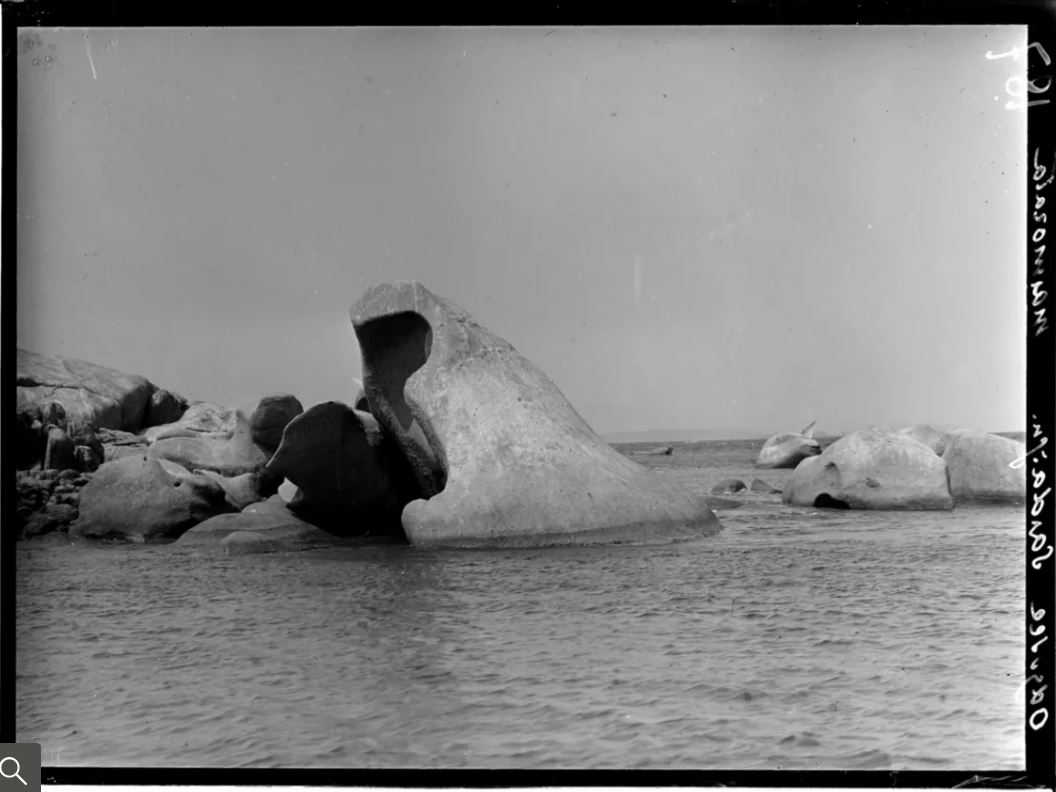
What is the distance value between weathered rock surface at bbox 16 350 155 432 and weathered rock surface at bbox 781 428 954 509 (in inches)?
276

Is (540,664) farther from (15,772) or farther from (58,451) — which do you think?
(58,451)

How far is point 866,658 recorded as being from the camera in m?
5.70

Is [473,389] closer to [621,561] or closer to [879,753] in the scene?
[621,561]

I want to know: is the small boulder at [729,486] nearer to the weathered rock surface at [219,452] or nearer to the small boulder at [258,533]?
the small boulder at [258,533]

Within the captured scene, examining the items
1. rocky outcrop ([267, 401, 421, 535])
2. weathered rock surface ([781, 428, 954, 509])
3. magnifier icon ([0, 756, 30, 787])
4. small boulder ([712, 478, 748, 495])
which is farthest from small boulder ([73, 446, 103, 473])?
weathered rock surface ([781, 428, 954, 509])

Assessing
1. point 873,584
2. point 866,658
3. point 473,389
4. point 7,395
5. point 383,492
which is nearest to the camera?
point 7,395

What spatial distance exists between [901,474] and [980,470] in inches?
51.8

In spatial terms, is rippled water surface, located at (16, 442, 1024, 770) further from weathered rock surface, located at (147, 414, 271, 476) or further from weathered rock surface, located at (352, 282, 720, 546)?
weathered rock surface, located at (147, 414, 271, 476)

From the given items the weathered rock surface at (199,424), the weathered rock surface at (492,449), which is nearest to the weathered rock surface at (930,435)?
the weathered rock surface at (492,449)

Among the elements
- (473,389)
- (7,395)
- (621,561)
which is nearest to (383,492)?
(473,389)

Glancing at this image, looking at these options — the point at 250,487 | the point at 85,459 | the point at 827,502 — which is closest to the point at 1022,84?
the point at 827,502

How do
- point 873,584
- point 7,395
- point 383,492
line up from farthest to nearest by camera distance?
1. point 383,492
2. point 873,584
3. point 7,395

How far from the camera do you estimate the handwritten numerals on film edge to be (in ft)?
17.0
